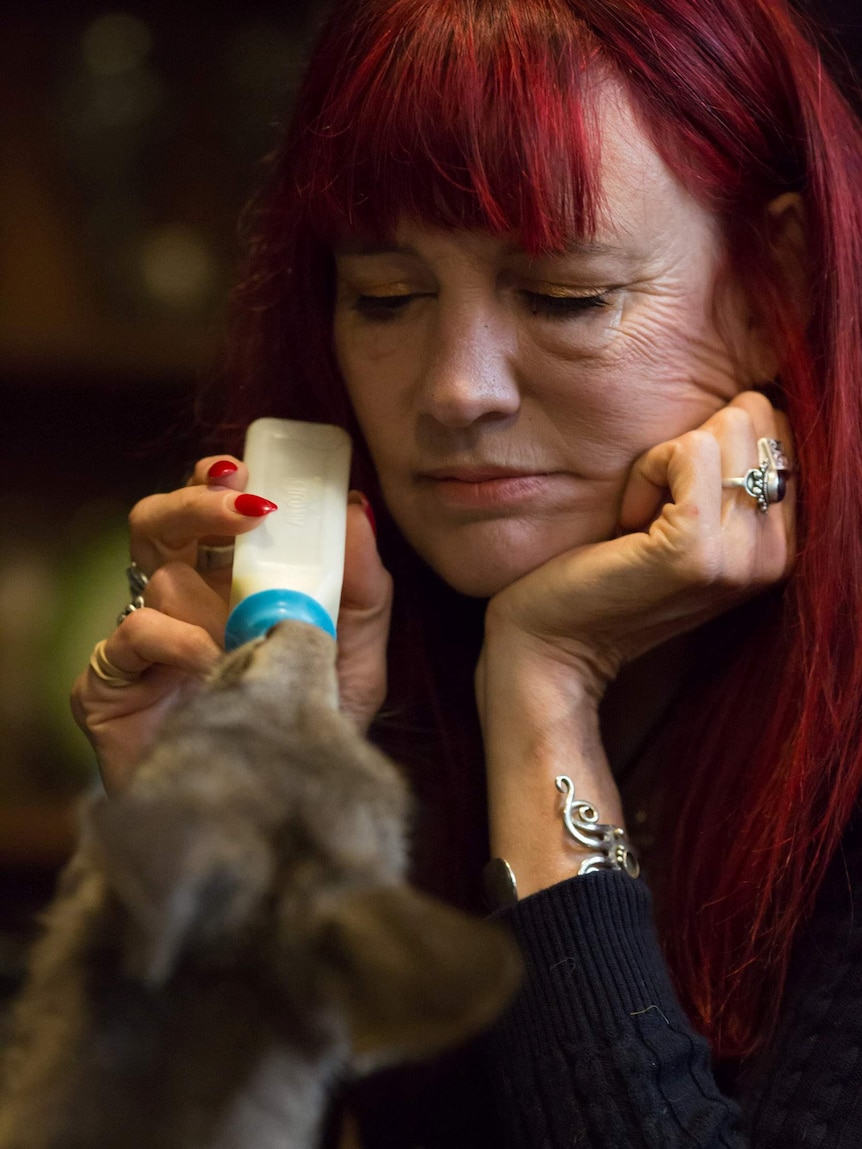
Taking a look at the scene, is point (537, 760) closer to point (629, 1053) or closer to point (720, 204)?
point (629, 1053)

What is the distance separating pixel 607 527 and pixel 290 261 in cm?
42

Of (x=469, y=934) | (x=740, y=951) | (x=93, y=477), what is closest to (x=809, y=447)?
(x=740, y=951)

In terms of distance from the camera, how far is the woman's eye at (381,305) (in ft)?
3.39

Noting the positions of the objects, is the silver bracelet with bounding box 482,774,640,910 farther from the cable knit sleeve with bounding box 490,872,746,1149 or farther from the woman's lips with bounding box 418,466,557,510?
the woman's lips with bounding box 418,466,557,510

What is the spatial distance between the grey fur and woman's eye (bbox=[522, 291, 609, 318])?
531 millimetres

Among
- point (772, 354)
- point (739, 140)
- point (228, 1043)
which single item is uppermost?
point (739, 140)

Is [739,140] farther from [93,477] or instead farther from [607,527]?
[93,477]

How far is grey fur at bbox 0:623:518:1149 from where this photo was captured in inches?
18.2

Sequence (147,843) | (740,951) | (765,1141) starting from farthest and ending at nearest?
1. (740,951)
2. (765,1141)
3. (147,843)

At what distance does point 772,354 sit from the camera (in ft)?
3.59

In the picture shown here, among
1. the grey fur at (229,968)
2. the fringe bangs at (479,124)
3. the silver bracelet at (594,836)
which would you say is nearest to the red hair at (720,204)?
the fringe bangs at (479,124)

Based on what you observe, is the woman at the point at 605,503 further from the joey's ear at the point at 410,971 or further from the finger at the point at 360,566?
the joey's ear at the point at 410,971

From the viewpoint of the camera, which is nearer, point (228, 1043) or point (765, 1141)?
point (228, 1043)

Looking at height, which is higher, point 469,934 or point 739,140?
point 739,140
